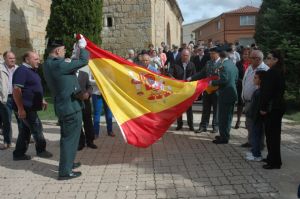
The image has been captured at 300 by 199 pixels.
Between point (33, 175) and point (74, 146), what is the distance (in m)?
0.88

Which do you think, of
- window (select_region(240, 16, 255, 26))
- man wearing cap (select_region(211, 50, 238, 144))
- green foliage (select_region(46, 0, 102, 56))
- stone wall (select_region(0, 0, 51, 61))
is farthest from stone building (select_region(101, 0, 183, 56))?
window (select_region(240, 16, 255, 26))

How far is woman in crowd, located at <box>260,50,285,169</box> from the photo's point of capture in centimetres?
580

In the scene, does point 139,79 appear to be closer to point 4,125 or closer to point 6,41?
point 4,125

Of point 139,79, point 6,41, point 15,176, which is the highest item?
point 6,41

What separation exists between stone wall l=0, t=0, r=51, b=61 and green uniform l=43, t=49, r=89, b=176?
964cm

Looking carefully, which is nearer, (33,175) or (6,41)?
(33,175)

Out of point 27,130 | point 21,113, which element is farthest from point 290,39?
point 21,113

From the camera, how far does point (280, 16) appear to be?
38.4 ft

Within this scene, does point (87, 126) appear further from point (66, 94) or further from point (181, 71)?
point (181, 71)

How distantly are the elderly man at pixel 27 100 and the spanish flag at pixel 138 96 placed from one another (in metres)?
1.05

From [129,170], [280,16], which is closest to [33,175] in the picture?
[129,170]

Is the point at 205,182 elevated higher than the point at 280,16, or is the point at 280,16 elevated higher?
the point at 280,16

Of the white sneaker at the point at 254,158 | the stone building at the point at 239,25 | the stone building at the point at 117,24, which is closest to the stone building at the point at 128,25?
the stone building at the point at 117,24

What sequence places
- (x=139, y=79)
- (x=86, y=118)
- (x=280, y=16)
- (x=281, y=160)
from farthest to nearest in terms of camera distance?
(x=280, y=16), (x=86, y=118), (x=139, y=79), (x=281, y=160)
